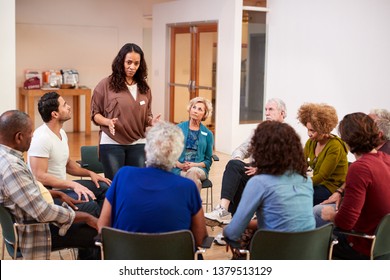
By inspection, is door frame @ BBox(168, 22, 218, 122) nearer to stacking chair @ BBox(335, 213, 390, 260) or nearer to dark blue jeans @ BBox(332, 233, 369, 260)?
dark blue jeans @ BBox(332, 233, 369, 260)

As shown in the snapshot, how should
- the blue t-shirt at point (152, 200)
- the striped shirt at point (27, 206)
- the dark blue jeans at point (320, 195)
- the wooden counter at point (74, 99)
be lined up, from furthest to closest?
the wooden counter at point (74, 99) < the dark blue jeans at point (320, 195) < the striped shirt at point (27, 206) < the blue t-shirt at point (152, 200)

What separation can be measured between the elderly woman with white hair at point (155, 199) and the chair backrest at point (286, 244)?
34 cm

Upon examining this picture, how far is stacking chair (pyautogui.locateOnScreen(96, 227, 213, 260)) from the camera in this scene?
2514 millimetres

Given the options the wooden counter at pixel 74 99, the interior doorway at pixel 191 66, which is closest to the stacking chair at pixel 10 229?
the interior doorway at pixel 191 66

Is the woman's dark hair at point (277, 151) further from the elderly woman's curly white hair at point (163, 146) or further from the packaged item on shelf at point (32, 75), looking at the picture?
the packaged item on shelf at point (32, 75)

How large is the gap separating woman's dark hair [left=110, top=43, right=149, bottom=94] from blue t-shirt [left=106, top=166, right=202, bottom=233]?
2.03m

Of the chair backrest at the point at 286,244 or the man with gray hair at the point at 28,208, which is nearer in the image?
the chair backrest at the point at 286,244

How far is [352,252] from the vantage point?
10.7 feet

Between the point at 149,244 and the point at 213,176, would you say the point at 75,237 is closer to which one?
the point at 149,244

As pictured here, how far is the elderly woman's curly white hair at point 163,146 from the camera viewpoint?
2781 millimetres

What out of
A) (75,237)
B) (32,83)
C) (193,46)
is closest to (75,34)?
(32,83)

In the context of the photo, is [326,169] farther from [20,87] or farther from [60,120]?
[20,87]

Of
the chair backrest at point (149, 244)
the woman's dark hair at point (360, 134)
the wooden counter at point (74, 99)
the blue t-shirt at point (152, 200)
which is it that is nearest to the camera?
the chair backrest at point (149, 244)

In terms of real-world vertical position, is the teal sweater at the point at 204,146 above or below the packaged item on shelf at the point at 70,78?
below
